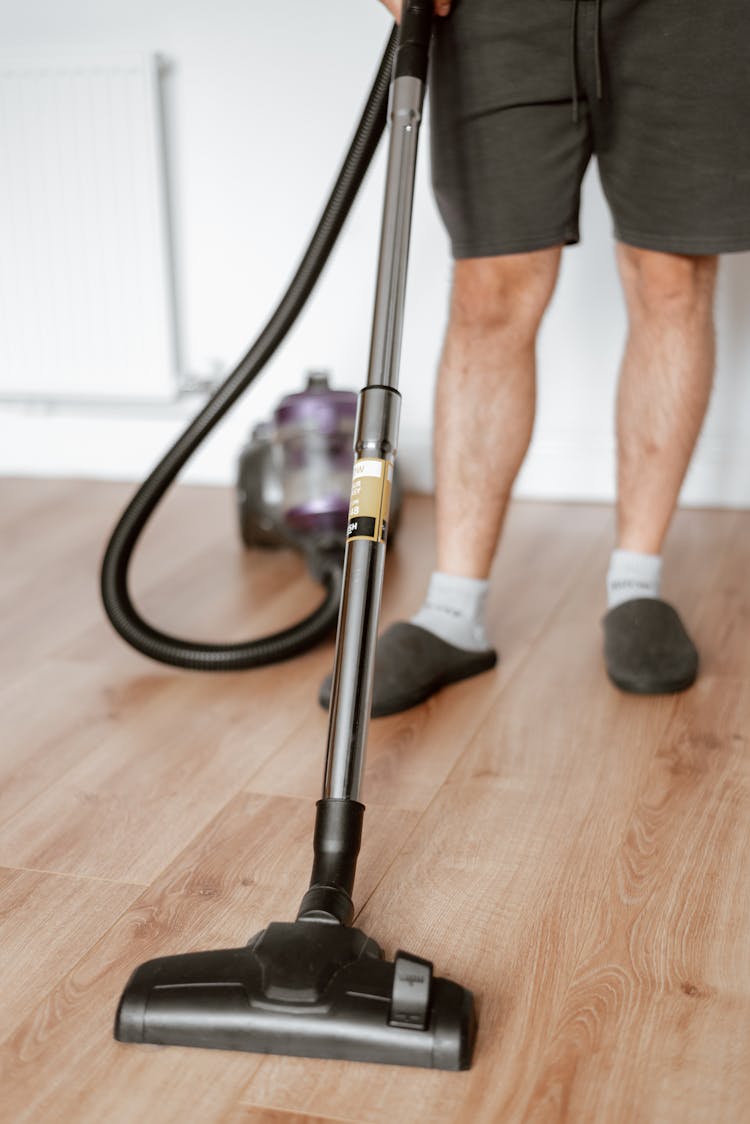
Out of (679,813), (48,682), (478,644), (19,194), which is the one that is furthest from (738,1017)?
(19,194)

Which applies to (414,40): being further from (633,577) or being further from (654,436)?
(633,577)

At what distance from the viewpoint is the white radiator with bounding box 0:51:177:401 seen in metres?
2.21

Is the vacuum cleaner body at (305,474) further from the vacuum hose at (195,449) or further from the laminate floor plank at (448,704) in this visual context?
the vacuum hose at (195,449)

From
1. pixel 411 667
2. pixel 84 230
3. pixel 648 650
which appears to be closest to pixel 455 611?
pixel 411 667

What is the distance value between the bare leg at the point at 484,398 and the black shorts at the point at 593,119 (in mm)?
52

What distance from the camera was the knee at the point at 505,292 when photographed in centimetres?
136

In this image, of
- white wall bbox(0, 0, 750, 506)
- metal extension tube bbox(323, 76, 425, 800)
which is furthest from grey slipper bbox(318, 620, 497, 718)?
white wall bbox(0, 0, 750, 506)

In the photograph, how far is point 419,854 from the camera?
106cm

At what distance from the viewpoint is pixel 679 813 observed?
111cm

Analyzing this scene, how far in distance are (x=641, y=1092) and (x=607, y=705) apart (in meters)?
0.63

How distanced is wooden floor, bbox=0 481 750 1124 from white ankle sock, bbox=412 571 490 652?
0.20 feet

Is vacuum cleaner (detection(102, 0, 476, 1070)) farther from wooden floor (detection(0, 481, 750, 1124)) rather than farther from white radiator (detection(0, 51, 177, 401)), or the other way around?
white radiator (detection(0, 51, 177, 401))

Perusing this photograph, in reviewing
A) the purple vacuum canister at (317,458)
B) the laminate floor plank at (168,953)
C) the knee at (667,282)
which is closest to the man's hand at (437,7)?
the knee at (667,282)

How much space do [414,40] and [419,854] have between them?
0.74 meters
